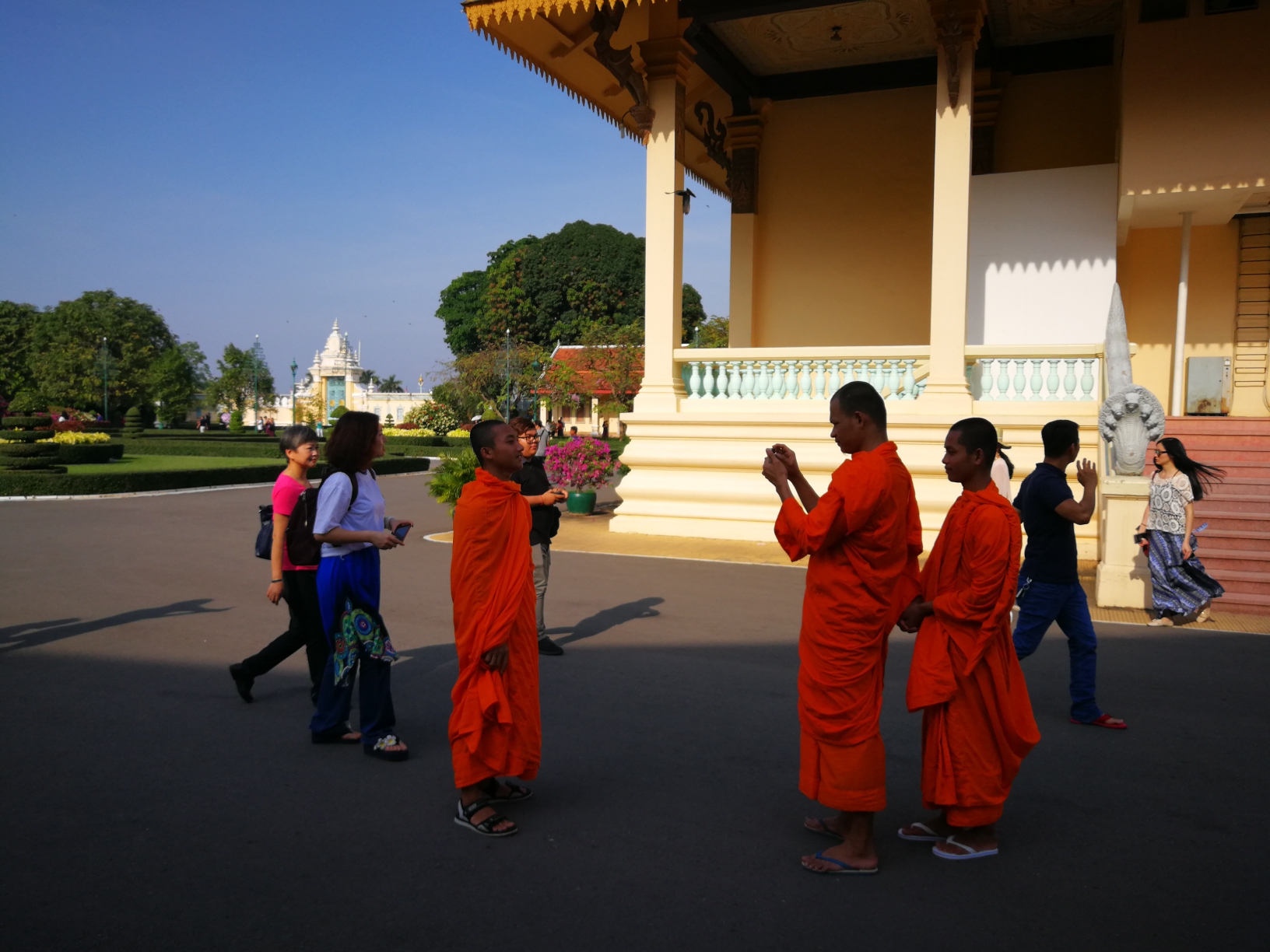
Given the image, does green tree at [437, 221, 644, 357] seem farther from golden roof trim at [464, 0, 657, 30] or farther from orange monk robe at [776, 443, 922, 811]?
orange monk robe at [776, 443, 922, 811]

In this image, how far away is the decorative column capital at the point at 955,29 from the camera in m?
11.3

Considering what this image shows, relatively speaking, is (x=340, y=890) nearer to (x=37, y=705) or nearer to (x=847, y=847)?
(x=847, y=847)

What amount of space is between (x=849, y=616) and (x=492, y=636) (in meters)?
1.32

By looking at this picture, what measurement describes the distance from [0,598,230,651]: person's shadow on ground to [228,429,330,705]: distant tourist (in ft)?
8.08

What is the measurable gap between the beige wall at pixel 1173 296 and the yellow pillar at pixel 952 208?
3.95 metres

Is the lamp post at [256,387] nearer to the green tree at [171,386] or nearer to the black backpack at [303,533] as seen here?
the green tree at [171,386]

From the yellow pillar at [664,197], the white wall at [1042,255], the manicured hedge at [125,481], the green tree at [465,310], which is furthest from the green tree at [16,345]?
the white wall at [1042,255]

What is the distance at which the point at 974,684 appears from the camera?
137 inches

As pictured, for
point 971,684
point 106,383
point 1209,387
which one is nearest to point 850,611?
point 971,684

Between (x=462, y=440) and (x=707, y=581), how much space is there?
3005 centimetres

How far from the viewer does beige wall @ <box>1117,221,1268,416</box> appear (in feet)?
45.4

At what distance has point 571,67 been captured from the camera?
1346 centimetres

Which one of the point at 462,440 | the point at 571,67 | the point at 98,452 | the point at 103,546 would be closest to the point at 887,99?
the point at 571,67

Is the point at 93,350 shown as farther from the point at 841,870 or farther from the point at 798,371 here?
the point at 841,870
